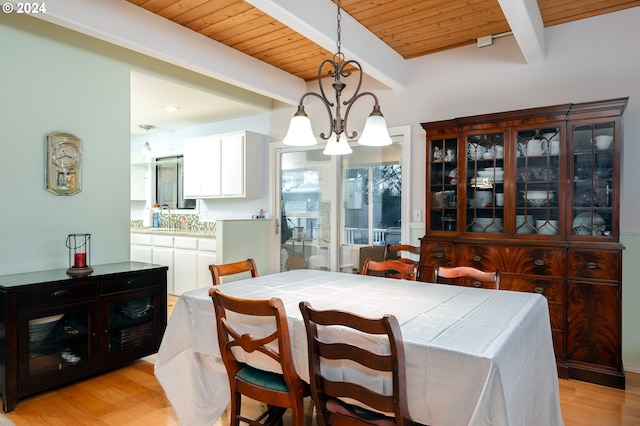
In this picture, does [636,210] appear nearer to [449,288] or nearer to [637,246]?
[637,246]

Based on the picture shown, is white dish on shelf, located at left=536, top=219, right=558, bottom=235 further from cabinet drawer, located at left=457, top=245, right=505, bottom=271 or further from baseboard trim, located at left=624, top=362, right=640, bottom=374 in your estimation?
baseboard trim, located at left=624, top=362, right=640, bottom=374

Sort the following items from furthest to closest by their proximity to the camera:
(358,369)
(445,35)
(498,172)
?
(445,35) → (498,172) → (358,369)

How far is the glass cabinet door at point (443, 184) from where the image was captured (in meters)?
3.65

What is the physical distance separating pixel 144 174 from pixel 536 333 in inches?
257

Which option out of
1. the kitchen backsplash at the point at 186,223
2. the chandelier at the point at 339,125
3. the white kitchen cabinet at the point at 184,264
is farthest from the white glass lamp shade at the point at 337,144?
the kitchen backsplash at the point at 186,223

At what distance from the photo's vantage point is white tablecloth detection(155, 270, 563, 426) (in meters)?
1.32

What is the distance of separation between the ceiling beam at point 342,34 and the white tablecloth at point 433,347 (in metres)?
1.73

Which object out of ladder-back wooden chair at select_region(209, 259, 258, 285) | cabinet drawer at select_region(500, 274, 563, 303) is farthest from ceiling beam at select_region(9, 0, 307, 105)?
cabinet drawer at select_region(500, 274, 563, 303)

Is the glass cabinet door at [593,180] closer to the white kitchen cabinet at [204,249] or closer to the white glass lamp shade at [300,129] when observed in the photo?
the white glass lamp shade at [300,129]

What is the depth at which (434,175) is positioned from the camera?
148 inches

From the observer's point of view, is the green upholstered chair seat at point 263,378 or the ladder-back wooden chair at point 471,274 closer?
the green upholstered chair seat at point 263,378

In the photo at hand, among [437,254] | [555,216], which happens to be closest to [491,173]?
[555,216]

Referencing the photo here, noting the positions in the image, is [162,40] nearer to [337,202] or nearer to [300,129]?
[300,129]

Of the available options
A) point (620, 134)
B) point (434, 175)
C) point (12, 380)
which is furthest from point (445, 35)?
point (12, 380)
